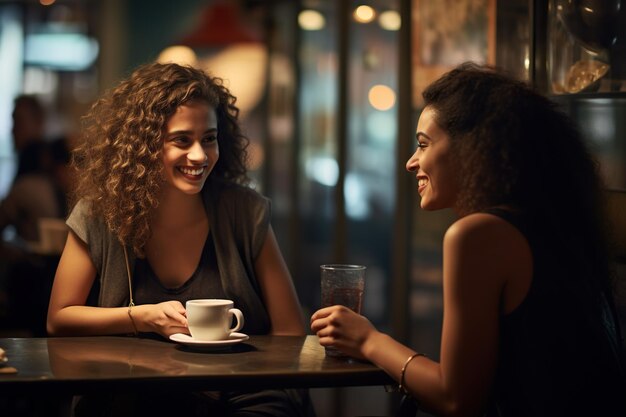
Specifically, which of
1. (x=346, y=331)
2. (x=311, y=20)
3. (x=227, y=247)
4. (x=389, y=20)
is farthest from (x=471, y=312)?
(x=311, y=20)

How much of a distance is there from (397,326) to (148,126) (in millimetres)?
2013

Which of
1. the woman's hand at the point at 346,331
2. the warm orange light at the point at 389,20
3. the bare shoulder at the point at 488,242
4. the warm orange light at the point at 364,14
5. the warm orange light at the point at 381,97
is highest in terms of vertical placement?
the warm orange light at the point at 364,14

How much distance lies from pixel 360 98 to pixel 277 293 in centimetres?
261

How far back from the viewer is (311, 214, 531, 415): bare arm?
175 cm

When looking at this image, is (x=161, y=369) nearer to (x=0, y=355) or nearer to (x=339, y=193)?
(x=0, y=355)

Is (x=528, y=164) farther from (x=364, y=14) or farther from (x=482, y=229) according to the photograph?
(x=364, y=14)

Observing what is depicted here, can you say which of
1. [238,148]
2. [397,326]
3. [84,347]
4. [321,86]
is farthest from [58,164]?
[84,347]

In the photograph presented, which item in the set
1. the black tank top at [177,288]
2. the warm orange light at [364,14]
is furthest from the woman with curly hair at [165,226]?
the warm orange light at [364,14]

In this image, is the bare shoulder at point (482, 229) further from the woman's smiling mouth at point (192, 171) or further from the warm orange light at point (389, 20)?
the warm orange light at point (389, 20)

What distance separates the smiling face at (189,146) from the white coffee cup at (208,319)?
0.49m

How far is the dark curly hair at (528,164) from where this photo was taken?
1.87 meters

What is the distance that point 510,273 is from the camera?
1.78 metres

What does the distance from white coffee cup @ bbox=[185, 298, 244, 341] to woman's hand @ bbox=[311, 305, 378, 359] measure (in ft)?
0.75

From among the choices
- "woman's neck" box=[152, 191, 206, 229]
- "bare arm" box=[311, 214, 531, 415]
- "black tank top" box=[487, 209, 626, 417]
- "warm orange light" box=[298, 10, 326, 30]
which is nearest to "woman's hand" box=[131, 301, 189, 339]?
"woman's neck" box=[152, 191, 206, 229]
